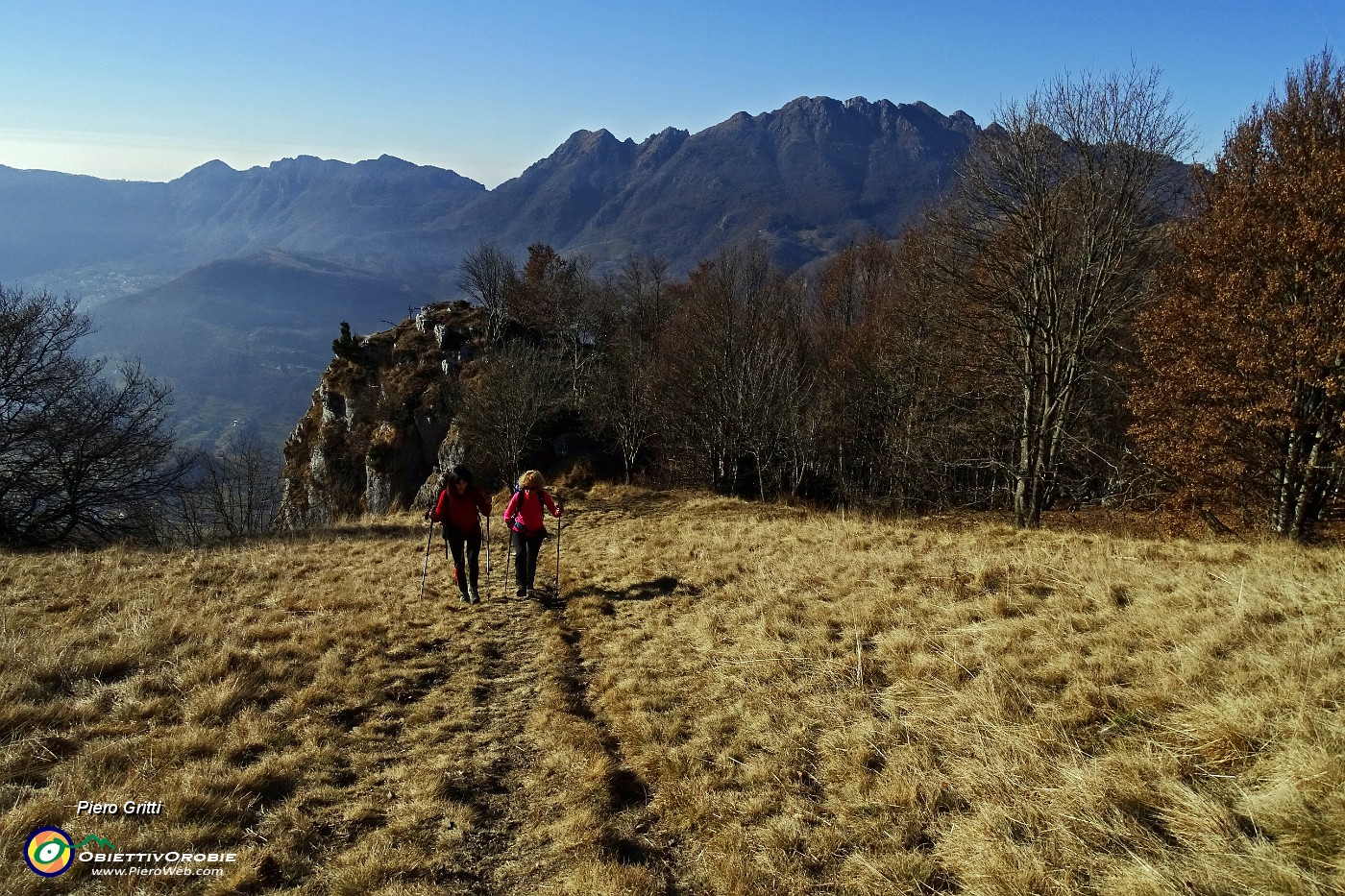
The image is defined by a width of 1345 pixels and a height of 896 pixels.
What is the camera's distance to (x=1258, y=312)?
1427 centimetres

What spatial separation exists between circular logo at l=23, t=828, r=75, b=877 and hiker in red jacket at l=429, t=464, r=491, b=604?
250 inches

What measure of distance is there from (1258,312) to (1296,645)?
44.4ft

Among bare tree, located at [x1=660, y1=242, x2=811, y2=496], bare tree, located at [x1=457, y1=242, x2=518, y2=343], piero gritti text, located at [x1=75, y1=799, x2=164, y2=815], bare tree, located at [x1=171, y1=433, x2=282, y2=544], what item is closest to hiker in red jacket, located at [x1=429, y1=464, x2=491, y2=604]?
piero gritti text, located at [x1=75, y1=799, x2=164, y2=815]

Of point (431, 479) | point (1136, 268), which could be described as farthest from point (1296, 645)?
point (431, 479)

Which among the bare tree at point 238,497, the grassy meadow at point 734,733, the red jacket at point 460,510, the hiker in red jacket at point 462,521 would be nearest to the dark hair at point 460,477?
the hiker in red jacket at point 462,521

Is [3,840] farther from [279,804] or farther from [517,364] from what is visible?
[517,364]

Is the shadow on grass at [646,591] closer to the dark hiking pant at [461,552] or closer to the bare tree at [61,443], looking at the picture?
the dark hiking pant at [461,552]

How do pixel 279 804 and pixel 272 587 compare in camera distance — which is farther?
pixel 272 587

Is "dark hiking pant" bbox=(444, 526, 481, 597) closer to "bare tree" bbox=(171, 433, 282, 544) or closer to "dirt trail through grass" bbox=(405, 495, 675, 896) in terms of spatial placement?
"dirt trail through grass" bbox=(405, 495, 675, 896)

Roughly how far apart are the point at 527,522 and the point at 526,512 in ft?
0.67

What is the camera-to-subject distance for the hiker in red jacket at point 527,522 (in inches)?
429

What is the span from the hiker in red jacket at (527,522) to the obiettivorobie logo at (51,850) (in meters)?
6.90

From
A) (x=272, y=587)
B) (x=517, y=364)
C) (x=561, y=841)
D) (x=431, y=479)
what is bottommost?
(x=431, y=479)

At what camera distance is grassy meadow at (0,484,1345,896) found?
3.87 meters
